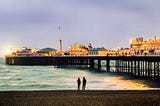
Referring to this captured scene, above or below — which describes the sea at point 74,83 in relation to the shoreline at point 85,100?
below

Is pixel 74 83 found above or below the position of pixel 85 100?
below

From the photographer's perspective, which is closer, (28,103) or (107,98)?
(28,103)

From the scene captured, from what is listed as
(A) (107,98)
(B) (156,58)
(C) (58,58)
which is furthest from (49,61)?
(A) (107,98)

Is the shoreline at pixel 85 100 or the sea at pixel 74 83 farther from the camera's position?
the sea at pixel 74 83

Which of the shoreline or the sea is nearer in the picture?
the shoreline

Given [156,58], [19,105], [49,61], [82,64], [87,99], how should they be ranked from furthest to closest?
[49,61] → [82,64] → [156,58] → [87,99] → [19,105]

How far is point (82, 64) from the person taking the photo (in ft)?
589

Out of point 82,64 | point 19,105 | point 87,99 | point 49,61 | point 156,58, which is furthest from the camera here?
point 49,61

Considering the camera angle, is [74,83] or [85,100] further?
[74,83]

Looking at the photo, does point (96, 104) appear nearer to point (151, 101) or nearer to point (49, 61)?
point (151, 101)

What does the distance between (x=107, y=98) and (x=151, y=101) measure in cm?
283

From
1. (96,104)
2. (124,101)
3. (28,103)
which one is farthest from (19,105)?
(124,101)

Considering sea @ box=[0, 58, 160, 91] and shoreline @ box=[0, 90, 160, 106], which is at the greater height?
shoreline @ box=[0, 90, 160, 106]

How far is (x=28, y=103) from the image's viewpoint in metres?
25.3
